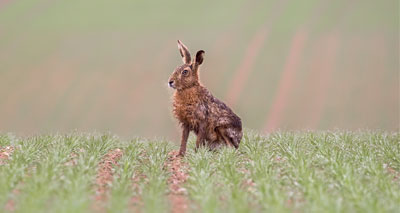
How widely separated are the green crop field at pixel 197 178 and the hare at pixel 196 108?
1.17ft

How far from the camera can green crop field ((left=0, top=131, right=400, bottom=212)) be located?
22.6 feet

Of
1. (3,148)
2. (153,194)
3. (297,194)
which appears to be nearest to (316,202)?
(297,194)

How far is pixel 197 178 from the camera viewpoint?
8.11 meters

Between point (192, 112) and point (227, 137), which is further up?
point (192, 112)

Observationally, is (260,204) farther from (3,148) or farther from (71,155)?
(3,148)

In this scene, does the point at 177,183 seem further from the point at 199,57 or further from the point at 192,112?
the point at 199,57

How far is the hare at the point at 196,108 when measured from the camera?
9945 millimetres

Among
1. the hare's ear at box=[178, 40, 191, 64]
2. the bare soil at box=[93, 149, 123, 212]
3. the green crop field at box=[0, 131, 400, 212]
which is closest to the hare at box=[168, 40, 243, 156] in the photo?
the hare's ear at box=[178, 40, 191, 64]

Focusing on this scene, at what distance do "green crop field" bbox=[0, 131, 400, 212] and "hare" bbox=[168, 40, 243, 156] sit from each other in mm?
355

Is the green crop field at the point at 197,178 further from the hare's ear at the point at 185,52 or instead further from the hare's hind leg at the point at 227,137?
the hare's ear at the point at 185,52

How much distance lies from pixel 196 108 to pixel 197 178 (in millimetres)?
2102

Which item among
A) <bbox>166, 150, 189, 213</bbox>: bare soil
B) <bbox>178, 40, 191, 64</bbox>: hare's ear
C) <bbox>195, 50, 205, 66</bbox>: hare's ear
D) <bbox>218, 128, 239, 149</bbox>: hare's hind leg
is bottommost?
<bbox>166, 150, 189, 213</bbox>: bare soil

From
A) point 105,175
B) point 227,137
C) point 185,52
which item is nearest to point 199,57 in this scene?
point 185,52

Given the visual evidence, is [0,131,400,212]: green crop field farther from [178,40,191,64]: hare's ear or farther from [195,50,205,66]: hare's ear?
Answer: [178,40,191,64]: hare's ear
